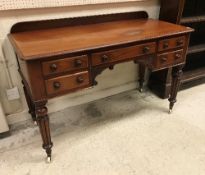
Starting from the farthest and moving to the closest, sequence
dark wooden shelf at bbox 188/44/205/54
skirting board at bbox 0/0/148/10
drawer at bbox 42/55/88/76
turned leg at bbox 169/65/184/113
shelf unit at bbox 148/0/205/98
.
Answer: dark wooden shelf at bbox 188/44/205/54 → shelf unit at bbox 148/0/205/98 → turned leg at bbox 169/65/184/113 → skirting board at bbox 0/0/148/10 → drawer at bbox 42/55/88/76

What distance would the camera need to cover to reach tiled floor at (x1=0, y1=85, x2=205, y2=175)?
4.54 ft

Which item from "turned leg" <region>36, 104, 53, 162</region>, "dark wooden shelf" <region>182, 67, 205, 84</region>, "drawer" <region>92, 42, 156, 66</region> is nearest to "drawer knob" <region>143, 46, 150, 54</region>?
"drawer" <region>92, 42, 156, 66</region>

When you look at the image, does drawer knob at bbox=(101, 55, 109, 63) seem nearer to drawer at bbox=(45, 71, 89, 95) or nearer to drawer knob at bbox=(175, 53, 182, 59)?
drawer at bbox=(45, 71, 89, 95)

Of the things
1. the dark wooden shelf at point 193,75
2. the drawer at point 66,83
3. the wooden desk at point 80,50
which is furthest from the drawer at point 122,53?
the dark wooden shelf at point 193,75

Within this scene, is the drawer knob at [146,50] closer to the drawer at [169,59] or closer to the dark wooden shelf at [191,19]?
the drawer at [169,59]

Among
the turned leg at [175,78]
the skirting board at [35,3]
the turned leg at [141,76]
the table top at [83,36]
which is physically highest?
the skirting board at [35,3]

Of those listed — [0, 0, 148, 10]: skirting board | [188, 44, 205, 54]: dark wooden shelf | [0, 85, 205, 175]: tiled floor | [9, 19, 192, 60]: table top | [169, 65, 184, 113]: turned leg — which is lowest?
[0, 85, 205, 175]: tiled floor

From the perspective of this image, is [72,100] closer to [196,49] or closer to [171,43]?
[171,43]

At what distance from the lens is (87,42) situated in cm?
123

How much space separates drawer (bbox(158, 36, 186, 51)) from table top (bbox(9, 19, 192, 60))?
5cm

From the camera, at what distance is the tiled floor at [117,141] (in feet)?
4.54

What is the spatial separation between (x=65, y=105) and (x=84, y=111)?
0.62 feet

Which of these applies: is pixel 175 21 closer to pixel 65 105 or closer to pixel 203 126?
pixel 203 126

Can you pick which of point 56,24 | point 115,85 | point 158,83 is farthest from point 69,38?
point 158,83
